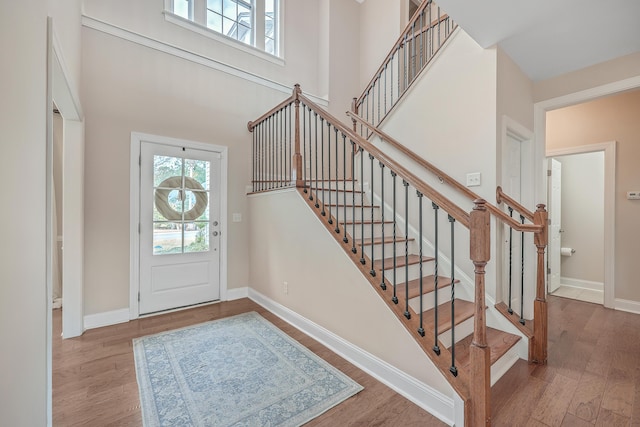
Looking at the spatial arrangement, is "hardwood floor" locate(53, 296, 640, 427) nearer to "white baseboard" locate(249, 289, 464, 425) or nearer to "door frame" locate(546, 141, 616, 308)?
"white baseboard" locate(249, 289, 464, 425)

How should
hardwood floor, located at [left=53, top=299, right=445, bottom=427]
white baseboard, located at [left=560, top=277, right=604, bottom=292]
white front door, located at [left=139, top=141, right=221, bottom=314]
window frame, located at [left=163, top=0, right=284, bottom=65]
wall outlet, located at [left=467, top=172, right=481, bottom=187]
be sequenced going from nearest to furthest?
hardwood floor, located at [left=53, top=299, right=445, bottom=427]
wall outlet, located at [left=467, top=172, right=481, bottom=187]
white front door, located at [left=139, top=141, right=221, bottom=314]
window frame, located at [left=163, top=0, right=284, bottom=65]
white baseboard, located at [left=560, top=277, right=604, bottom=292]

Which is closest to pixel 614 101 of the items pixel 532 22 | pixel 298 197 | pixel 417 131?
pixel 532 22

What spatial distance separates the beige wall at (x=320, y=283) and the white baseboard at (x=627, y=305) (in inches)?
135

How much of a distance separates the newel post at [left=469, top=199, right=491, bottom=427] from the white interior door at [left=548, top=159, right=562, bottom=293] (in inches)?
146

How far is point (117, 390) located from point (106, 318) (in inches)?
53.4

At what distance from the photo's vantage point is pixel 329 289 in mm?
2436

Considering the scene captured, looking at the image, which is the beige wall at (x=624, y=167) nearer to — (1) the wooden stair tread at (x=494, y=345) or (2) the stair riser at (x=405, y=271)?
(1) the wooden stair tread at (x=494, y=345)

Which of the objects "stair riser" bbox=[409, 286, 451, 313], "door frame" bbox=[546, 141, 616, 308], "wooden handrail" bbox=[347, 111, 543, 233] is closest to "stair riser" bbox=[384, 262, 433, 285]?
"stair riser" bbox=[409, 286, 451, 313]

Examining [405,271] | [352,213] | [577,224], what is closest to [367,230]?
[352,213]

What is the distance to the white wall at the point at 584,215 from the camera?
433 centimetres

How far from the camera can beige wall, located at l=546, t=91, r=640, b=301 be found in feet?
11.1

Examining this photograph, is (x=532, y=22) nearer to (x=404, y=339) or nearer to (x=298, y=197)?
(x=298, y=197)

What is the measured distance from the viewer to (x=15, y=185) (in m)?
1.02

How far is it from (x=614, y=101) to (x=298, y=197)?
4263mm
